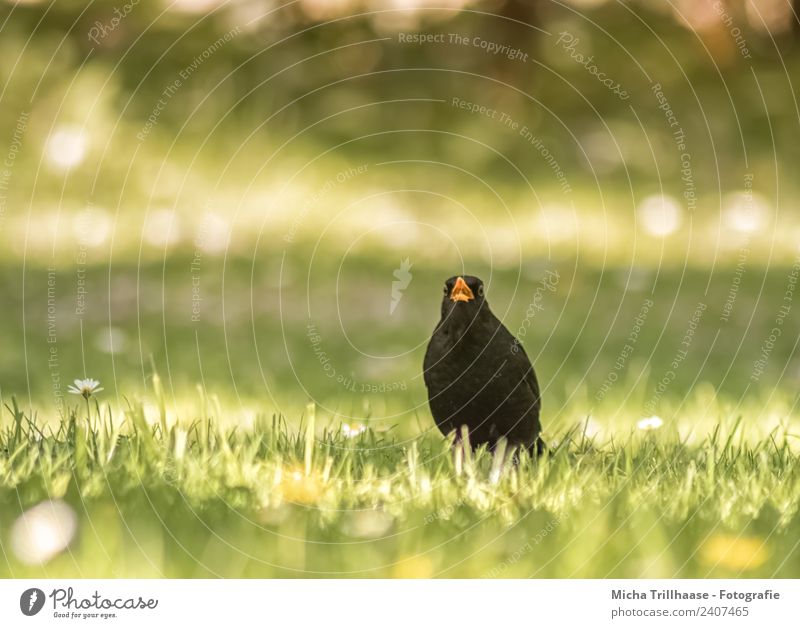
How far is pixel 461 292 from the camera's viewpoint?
3.46m

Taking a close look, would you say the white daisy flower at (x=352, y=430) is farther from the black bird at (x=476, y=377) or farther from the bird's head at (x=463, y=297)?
the bird's head at (x=463, y=297)

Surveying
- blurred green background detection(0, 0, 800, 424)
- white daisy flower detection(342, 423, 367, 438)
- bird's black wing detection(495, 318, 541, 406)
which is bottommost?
white daisy flower detection(342, 423, 367, 438)

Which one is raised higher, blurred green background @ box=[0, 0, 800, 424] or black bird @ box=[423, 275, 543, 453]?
blurred green background @ box=[0, 0, 800, 424]

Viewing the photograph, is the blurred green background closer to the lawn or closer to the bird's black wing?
the lawn

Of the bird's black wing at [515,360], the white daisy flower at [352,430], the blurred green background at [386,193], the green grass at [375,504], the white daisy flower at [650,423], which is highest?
the blurred green background at [386,193]

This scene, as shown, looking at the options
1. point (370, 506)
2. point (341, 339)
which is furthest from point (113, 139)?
point (370, 506)

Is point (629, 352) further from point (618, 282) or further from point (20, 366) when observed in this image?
point (20, 366)

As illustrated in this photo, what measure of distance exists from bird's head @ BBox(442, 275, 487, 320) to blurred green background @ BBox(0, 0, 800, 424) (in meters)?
0.76

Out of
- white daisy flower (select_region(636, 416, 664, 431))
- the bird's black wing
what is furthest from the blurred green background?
the bird's black wing

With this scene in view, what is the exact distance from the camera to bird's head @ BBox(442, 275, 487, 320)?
3.46m

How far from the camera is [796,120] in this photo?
7.82 m

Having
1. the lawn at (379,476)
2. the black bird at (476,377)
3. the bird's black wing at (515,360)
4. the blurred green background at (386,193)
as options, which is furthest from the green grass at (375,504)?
the blurred green background at (386,193)

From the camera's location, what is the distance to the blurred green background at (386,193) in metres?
5.32

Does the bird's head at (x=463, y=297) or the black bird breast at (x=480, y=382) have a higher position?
the bird's head at (x=463, y=297)
